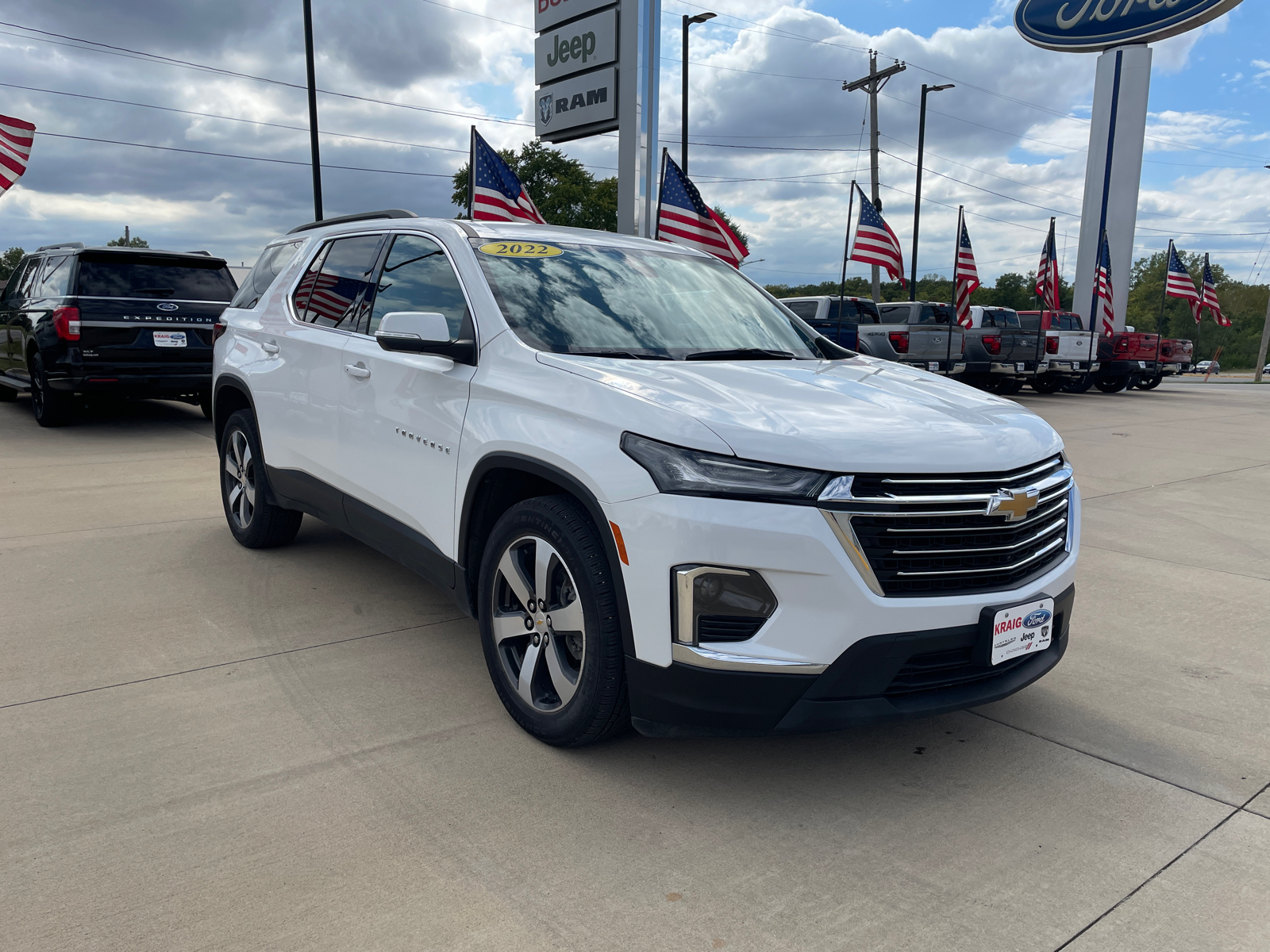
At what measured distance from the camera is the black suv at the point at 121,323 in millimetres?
9680

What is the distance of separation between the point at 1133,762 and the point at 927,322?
18.3m

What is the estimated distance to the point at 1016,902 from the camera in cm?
241

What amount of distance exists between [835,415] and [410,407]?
1.78 metres

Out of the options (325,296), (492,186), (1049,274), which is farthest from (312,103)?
(1049,274)

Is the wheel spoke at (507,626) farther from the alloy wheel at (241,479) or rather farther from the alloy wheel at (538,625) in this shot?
the alloy wheel at (241,479)

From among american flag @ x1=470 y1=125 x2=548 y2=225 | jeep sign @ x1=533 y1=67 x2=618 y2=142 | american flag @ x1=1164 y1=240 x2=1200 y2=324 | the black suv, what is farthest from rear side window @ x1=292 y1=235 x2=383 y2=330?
american flag @ x1=1164 y1=240 x2=1200 y2=324

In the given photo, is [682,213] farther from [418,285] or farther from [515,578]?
[515,578]

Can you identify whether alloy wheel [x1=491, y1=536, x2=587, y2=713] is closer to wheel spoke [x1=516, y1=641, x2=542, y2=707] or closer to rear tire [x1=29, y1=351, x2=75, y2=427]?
wheel spoke [x1=516, y1=641, x2=542, y2=707]

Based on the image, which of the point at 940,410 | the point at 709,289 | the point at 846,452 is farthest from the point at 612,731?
the point at 709,289

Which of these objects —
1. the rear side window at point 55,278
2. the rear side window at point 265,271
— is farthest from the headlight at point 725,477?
the rear side window at point 55,278

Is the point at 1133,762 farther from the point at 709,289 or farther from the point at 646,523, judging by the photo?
the point at 709,289

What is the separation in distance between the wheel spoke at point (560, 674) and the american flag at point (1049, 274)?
2674 centimetres

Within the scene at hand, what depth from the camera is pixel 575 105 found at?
49.2 ft

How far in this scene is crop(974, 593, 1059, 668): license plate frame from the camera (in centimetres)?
275
